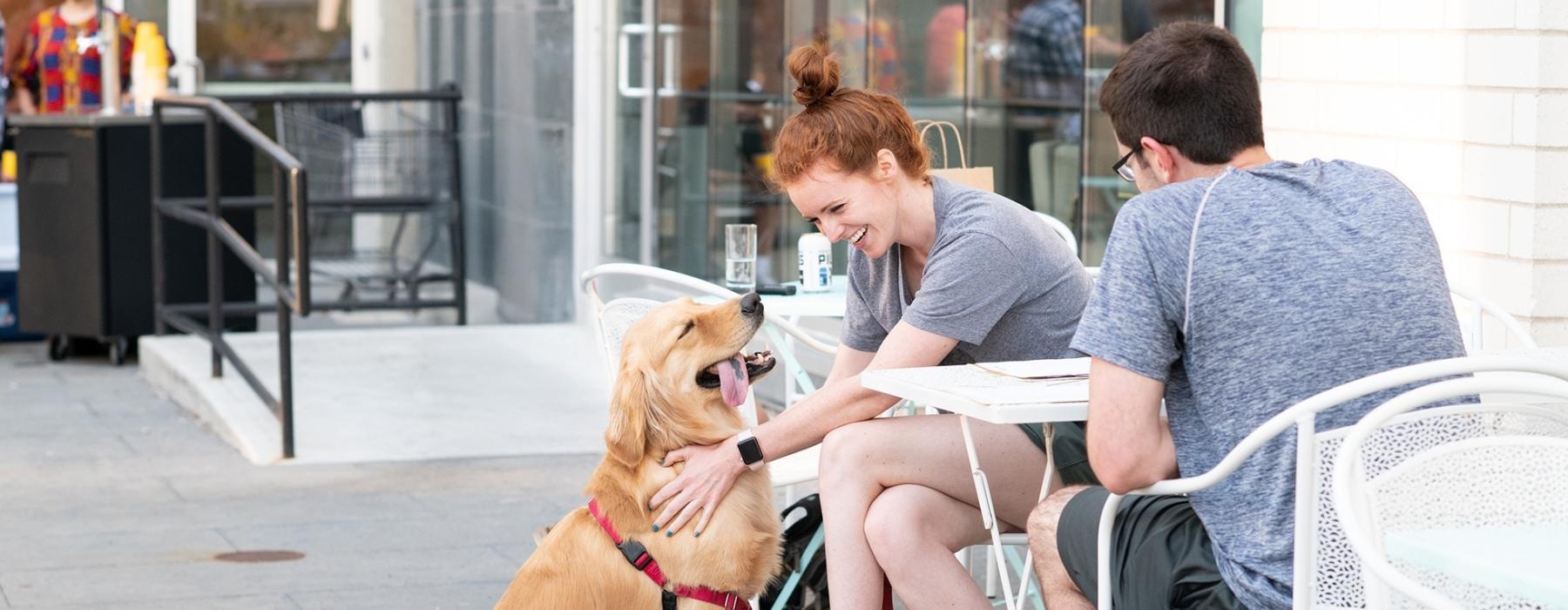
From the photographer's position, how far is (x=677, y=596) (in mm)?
3123

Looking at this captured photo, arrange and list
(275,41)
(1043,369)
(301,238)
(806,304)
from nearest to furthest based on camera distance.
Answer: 1. (1043,369)
2. (806,304)
3. (301,238)
4. (275,41)

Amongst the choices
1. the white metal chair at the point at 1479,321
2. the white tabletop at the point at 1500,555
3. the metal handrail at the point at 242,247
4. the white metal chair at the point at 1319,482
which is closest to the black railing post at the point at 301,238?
the metal handrail at the point at 242,247

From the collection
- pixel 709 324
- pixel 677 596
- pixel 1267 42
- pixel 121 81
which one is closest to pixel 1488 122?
pixel 1267 42

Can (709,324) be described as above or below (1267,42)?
below

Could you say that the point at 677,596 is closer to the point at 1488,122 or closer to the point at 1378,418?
the point at 1378,418

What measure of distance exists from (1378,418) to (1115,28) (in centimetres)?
412

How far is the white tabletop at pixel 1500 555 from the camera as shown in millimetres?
1708

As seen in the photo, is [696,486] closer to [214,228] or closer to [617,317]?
[617,317]

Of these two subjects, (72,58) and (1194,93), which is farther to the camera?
(72,58)

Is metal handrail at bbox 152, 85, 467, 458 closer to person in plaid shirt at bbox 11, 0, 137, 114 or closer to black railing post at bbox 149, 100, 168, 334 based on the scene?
black railing post at bbox 149, 100, 168, 334

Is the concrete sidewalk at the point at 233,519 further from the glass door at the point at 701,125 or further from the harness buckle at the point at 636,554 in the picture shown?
the glass door at the point at 701,125

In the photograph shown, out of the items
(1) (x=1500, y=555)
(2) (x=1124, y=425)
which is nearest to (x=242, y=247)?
(2) (x=1124, y=425)

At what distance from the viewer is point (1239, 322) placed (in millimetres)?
2215

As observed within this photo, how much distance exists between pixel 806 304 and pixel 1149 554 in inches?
63.8
